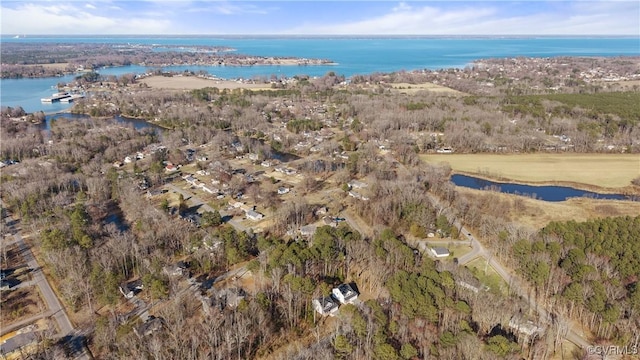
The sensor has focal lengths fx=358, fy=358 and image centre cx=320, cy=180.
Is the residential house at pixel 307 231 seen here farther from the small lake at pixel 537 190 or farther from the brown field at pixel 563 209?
the small lake at pixel 537 190

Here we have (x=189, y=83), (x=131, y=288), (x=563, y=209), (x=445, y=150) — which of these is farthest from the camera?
(x=189, y=83)

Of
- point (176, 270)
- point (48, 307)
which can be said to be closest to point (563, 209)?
point (176, 270)

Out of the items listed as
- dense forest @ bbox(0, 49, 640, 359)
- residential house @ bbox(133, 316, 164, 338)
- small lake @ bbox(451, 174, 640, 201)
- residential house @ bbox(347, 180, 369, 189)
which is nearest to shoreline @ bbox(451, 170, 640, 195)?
small lake @ bbox(451, 174, 640, 201)

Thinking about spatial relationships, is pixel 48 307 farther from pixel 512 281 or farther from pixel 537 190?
pixel 537 190

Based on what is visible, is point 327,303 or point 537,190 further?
point 537,190

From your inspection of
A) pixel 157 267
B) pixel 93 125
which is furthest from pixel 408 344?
pixel 93 125

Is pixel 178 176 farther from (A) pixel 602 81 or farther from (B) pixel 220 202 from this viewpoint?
(A) pixel 602 81
